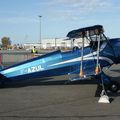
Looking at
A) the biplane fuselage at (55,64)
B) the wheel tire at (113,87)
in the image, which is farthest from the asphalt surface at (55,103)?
the biplane fuselage at (55,64)

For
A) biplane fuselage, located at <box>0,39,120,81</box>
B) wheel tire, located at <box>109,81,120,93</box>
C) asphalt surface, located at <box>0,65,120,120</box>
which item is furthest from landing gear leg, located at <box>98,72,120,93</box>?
biplane fuselage, located at <box>0,39,120,81</box>

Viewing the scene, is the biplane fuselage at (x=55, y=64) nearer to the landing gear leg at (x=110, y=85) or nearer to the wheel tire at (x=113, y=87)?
the landing gear leg at (x=110, y=85)

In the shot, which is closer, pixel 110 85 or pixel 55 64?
pixel 110 85


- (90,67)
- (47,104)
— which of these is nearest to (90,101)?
(47,104)

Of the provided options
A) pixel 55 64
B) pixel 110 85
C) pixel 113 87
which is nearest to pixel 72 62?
pixel 55 64

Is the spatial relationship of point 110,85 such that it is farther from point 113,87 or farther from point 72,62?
point 72,62

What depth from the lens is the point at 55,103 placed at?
1062 centimetres

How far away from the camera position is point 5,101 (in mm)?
11047

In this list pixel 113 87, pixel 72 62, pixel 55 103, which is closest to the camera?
pixel 55 103

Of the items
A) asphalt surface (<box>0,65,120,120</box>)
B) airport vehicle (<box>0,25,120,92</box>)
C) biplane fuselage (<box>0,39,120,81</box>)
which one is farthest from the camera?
biplane fuselage (<box>0,39,120,81</box>)

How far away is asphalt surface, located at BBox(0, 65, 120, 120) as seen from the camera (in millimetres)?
8773

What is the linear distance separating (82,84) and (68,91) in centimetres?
219

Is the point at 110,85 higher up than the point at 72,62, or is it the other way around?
the point at 72,62

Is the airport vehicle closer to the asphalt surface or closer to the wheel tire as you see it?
the asphalt surface
